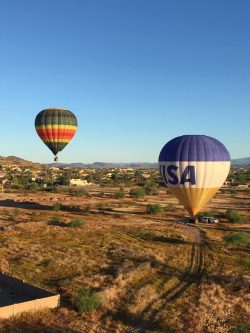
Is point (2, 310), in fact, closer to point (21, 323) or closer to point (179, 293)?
point (21, 323)

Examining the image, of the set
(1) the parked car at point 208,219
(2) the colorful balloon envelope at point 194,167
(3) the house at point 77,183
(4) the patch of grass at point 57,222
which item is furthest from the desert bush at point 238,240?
(3) the house at point 77,183

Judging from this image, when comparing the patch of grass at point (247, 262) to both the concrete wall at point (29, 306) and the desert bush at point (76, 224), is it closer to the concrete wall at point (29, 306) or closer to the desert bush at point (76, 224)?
the concrete wall at point (29, 306)

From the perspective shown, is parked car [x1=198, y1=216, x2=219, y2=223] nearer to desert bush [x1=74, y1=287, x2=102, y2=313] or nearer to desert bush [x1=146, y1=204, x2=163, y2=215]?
desert bush [x1=146, y1=204, x2=163, y2=215]

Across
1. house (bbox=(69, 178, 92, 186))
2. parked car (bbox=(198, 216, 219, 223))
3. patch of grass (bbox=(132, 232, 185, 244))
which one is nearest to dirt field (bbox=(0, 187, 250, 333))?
patch of grass (bbox=(132, 232, 185, 244))

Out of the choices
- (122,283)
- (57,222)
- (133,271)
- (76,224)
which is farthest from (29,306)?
(57,222)

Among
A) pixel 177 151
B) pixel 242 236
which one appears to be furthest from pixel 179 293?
pixel 242 236

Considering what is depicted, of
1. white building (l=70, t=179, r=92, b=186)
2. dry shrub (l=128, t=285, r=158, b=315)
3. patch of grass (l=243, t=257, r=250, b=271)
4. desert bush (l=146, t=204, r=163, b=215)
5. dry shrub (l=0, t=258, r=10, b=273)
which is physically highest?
white building (l=70, t=179, r=92, b=186)
